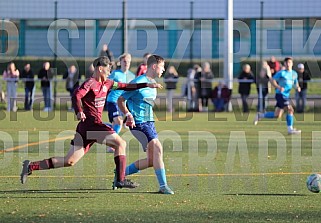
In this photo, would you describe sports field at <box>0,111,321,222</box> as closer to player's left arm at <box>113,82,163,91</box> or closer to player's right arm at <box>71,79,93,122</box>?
player's right arm at <box>71,79,93,122</box>

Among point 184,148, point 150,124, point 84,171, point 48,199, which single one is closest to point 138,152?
point 184,148

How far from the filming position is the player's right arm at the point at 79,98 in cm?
1005

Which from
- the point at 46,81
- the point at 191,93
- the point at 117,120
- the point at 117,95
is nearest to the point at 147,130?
the point at 117,95

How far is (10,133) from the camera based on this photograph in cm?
2023

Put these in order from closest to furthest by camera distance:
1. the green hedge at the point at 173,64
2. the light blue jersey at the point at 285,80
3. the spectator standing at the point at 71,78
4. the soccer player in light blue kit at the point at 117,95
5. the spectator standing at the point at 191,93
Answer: the soccer player in light blue kit at the point at 117,95 < the light blue jersey at the point at 285,80 < the spectator standing at the point at 191,93 < the spectator standing at the point at 71,78 < the green hedge at the point at 173,64

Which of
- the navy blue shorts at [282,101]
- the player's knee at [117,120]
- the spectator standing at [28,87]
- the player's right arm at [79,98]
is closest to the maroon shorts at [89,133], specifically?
the player's right arm at [79,98]

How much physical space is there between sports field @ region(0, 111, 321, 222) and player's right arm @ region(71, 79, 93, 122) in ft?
3.22

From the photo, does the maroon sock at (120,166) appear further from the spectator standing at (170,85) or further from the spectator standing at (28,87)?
the spectator standing at (28,87)

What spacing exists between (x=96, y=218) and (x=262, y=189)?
10.1ft

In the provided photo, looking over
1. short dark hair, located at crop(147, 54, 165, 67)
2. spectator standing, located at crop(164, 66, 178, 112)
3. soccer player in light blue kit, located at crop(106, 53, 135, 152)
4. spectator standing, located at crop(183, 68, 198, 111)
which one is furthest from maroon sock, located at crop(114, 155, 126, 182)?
spectator standing, located at crop(183, 68, 198, 111)

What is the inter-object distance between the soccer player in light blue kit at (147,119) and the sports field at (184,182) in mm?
340

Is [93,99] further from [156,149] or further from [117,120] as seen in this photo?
[117,120]

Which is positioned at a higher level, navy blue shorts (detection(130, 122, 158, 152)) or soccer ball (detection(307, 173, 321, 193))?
navy blue shorts (detection(130, 122, 158, 152))

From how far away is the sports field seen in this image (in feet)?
29.3
